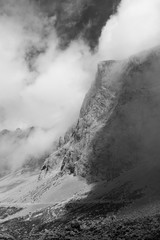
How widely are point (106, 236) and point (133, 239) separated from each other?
1674 cm

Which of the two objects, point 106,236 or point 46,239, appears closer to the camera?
point 106,236

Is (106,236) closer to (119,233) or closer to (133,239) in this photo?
(119,233)

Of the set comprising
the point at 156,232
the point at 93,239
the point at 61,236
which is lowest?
the point at 156,232

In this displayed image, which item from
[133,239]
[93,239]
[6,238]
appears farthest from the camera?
[6,238]

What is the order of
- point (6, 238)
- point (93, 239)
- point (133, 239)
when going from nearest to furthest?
point (133, 239), point (93, 239), point (6, 238)

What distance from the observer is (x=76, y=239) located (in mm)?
127312

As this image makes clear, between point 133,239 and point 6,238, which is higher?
point 6,238

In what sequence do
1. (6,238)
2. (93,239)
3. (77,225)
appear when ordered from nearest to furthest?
(93,239) < (6,238) < (77,225)

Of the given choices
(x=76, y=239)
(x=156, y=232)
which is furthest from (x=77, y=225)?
(x=156, y=232)

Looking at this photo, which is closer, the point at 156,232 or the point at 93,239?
the point at 156,232

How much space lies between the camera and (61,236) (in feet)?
467

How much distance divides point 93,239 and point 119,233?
27.4ft

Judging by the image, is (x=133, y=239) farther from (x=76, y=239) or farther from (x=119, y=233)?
(x=76, y=239)

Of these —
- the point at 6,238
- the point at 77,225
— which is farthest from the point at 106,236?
the point at 77,225
